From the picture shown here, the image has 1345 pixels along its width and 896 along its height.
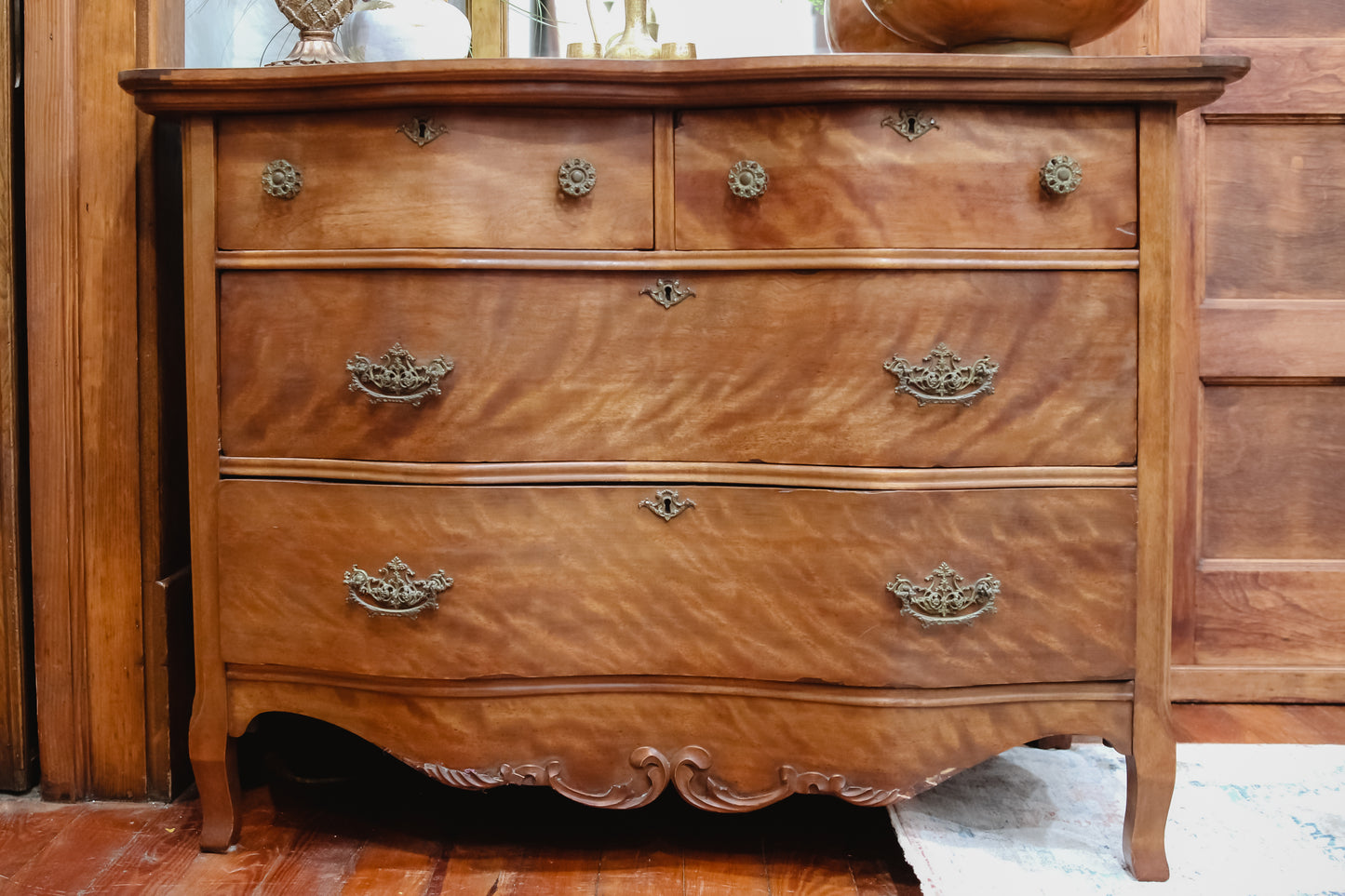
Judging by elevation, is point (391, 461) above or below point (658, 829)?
above

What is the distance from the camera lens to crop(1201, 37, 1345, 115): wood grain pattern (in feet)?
5.99

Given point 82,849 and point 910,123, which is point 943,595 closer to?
point 910,123

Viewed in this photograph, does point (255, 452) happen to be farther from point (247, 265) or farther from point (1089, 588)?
point (1089, 588)

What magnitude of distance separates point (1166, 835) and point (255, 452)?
136 centimetres

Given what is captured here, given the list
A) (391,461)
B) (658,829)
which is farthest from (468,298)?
(658,829)

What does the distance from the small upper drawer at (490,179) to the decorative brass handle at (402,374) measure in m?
0.14

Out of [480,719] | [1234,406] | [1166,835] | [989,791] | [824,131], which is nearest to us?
[824,131]

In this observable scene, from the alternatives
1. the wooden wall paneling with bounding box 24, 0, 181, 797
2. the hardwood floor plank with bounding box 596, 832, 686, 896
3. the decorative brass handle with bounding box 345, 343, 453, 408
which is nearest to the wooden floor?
the hardwood floor plank with bounding box 596, 832, 686, 896

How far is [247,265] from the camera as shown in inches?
50.9

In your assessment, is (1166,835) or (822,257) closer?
(822,257)

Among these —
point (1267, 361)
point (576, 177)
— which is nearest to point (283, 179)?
point (576, 177)

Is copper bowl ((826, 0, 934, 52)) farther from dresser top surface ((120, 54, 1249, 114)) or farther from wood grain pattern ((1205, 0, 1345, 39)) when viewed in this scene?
wood grain pattern ((1205, 0, 1345, 39))

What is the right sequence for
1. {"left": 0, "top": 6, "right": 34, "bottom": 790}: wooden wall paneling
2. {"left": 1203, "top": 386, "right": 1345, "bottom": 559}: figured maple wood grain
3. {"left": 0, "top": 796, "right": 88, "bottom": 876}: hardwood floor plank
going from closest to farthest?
{"left": 0, "top": 796, "right": 88, "bottom": 876}: hardwood floor plank, {"left": 0, "top": 6, "right": 34, "bottom": 790}: wooden wall paneling, {"left": 1203, "top": 386, "right": 1345, "bottom": 559}: figured maple wood grain

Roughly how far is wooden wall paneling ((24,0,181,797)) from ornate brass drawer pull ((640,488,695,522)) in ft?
2.63
